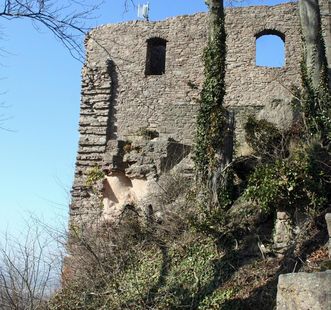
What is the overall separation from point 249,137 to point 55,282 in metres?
4.52

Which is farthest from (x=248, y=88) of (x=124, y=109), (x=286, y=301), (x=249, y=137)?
(x=286, y=301)

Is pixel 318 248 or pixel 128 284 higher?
pixel 318 248

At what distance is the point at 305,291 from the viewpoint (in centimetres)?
370

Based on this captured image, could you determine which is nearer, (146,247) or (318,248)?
(318,248)

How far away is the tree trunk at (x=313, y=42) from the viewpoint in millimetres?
10414

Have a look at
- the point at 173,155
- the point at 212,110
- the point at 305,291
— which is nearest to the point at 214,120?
the point at 212,110

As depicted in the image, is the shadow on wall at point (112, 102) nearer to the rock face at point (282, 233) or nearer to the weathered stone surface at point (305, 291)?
the rock face at point (282, 233)

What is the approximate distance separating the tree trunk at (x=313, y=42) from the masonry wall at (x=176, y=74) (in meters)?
5.45

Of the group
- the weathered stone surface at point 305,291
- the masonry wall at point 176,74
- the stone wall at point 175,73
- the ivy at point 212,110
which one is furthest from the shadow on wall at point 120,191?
the weathered stone surface at point 305,291

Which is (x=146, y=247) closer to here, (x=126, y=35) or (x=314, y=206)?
(x=314, y=206)

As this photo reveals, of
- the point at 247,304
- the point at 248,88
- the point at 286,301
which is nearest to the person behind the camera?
the point at 286,301

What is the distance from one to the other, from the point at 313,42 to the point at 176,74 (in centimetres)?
732

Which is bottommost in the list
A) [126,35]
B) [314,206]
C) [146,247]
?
[146,247]

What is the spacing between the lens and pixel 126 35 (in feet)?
60.3
